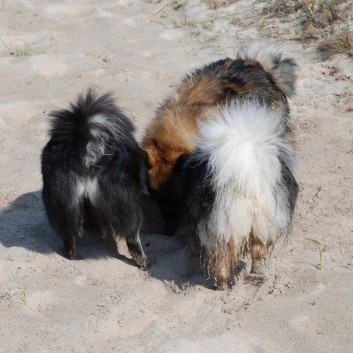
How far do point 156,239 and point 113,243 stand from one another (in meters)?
0.32

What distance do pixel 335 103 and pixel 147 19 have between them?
326 cm

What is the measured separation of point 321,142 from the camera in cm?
591

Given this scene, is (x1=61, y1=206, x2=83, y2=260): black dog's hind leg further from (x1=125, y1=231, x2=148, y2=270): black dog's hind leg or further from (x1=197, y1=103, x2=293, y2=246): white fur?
(x1=197, y1=103, x2=293, y2=246): white fur

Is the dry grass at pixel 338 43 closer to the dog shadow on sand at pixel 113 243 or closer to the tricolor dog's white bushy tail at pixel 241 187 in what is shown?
the dog shadow on sand at pixel 113 243

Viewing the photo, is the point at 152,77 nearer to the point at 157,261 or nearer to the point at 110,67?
the point at 110,67

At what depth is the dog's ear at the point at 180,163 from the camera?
4.46 m

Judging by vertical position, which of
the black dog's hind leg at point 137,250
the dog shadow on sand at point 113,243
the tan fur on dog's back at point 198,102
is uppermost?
the tan fur on dog's back at point 198,102

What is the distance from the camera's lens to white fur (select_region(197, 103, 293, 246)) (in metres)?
3.65

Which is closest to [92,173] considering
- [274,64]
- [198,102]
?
[198,102]

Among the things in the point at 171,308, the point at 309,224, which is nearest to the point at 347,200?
the point at 309,224

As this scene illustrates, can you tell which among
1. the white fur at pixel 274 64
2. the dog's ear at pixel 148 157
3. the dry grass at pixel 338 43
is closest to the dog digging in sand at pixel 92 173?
the dog's ear at pixel 148 157

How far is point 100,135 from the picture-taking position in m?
4.12

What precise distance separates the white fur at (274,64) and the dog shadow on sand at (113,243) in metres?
1.60

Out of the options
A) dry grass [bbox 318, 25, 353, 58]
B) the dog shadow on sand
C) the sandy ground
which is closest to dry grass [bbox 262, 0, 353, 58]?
dry grass [bbox 318, 25, 353, 58]
